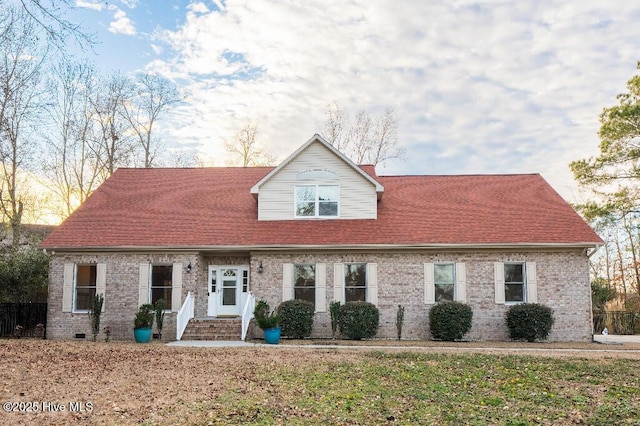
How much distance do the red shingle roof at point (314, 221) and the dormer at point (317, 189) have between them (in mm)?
432

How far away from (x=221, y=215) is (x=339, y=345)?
7.35 metres

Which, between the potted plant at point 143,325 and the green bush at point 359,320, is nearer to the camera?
the potted plant at point 143,325

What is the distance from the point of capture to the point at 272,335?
721 inches

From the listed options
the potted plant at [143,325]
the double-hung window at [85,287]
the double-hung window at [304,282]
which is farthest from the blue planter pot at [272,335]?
the double-hung window at [85,287]

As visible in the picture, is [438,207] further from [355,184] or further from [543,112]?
[543,112]

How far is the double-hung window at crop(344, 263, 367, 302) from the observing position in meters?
20.5

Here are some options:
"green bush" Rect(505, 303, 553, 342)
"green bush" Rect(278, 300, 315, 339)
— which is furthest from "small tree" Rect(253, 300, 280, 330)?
"green bush" Rect(505, 303, 553, 342)

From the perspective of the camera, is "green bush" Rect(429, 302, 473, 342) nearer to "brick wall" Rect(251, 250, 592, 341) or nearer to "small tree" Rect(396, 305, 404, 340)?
"brick wall" Rect(251, 250, 592, 341)

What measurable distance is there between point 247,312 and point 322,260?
3.25m

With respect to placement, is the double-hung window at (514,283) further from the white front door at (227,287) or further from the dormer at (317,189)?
the white front door at (227,287)

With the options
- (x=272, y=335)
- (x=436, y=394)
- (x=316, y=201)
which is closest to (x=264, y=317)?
(x=272, y=335)

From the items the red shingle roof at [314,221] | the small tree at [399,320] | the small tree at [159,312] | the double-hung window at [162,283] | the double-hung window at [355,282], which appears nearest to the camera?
the small tree at [159,312]

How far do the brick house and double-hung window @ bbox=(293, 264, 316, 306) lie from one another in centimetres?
4

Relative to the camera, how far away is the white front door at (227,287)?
69.3 feet
